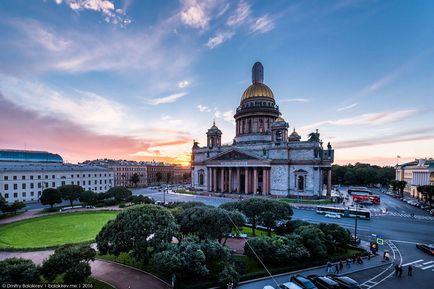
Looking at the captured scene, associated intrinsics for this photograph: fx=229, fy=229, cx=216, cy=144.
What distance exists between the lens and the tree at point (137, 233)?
785 inches

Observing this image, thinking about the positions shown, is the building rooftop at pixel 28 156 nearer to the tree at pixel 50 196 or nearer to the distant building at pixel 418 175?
the tree at pixel 50 196

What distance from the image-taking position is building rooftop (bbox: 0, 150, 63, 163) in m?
83.8

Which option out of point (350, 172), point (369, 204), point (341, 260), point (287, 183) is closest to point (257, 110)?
point (287, 183)

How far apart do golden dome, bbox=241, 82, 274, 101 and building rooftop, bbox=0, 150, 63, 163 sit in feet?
277

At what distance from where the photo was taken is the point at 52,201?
50.4 metres

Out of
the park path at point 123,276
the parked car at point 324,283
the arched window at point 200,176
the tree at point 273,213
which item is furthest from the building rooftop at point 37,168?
the parked car at point 324,283

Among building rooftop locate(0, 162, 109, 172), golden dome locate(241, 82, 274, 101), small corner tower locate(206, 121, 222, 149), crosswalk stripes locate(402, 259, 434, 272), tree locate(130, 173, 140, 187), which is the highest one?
golden dome locate(241, 82, 274, 101)

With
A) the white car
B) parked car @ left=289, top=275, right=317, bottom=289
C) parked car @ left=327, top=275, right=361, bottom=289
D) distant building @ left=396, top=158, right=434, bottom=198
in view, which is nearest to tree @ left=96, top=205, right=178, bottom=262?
parked car @ left=289, top=275, right=317, bottom=289

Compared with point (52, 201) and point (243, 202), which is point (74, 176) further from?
point (243, 202)

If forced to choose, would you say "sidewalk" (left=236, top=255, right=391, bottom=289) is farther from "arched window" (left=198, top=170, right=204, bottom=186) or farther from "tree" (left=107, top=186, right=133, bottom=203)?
"arched window" (left=198, top=170, right=204, bottom=186)

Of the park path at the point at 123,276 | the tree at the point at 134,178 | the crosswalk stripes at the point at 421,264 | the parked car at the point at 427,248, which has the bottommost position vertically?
the tree at the point at 134,178

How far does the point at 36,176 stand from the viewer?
67.6m

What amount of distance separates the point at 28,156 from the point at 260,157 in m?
89.2

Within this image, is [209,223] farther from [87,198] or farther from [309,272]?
[87,198]
